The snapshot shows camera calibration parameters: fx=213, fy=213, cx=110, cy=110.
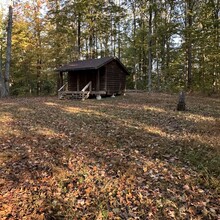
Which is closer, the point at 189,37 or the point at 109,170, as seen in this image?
the point at 109,170

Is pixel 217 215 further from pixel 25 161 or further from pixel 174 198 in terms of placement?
pixel 25 161

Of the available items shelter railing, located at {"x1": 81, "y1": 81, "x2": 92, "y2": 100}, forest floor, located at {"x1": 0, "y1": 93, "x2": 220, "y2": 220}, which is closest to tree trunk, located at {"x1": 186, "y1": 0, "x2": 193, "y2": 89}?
shelter railing, located at {"x1": 81, "y1": 81, "x2": 92, "y2": 100}

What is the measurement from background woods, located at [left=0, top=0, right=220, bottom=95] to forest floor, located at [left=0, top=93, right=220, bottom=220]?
14.2 meters

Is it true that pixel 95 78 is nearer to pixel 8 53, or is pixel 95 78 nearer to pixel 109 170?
pixel 8 53

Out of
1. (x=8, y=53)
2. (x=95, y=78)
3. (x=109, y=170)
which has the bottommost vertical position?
(x=109, y=170)

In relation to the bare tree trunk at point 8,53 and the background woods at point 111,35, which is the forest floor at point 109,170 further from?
the background woods at point 111,35

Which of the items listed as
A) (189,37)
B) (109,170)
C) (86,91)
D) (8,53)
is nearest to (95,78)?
(86,91)

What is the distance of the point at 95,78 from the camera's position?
744 inches

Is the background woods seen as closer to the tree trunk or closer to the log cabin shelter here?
the tree trunk

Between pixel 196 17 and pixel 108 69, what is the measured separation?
11.9 m

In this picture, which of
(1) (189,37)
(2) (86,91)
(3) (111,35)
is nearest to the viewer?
(2) (86,91)

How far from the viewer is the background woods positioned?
807 inches

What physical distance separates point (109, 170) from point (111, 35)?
29388 millimetres

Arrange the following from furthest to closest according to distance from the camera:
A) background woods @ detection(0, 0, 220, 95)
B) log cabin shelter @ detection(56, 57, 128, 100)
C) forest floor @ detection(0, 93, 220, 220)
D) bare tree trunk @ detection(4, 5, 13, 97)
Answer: background woods @ detection(0, 0, 220, 95), log cabin shelter @ detection(56, 57, 128, 100), bare tree trunk @ detection(4, 5, 13, 97), forest floor @ detection(0, 93, 220, 220)
